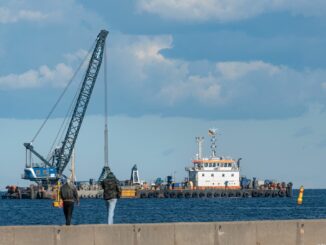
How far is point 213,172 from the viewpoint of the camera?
16388 cm

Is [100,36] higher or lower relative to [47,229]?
higher

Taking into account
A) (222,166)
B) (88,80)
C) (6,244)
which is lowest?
(6,244)

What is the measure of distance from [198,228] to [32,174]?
15747cm

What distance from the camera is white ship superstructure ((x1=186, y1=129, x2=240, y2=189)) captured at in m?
161

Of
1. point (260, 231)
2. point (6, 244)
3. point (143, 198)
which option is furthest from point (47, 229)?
point (143, 198)

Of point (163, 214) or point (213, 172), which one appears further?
point (213, 172)

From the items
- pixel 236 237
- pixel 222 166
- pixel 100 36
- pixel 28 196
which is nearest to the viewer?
pixel 236 237

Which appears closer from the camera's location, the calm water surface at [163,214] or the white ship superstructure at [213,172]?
the calm water surface at [163,214]

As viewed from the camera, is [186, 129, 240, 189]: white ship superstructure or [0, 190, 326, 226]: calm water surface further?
[186, 129, 240, 189]: white ship superstructure

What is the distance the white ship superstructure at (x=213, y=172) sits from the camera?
161 m

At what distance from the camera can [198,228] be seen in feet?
Answer: 77.7

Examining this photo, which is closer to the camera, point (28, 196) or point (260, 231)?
point (260, 231)

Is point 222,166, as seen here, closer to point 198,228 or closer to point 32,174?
point 32,174

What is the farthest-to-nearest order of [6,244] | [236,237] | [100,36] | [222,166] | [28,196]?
1. [28,196]
2. [100,36]
3. [222,166]
4. [236,237]
5. [6,244]
